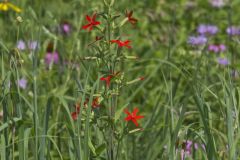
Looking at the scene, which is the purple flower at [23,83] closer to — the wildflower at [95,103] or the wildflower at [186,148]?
the wildflower at [186,148]

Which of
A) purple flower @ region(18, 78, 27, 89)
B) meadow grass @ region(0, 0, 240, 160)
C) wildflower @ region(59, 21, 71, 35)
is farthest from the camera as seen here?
wildflower @ region(59, 21, 71, 35)

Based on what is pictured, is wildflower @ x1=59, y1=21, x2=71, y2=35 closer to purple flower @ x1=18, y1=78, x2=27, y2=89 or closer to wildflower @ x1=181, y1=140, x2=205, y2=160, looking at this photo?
purple flower @ x1=18, y1=78, x2=27, y2=89

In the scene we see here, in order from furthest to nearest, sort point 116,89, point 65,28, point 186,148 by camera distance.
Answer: point 65,28 → point 186,148 → point 116,89

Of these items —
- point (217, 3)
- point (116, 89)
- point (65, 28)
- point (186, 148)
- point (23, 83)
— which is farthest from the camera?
point (217, 3)

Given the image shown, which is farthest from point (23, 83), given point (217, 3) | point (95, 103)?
point (217, 3)

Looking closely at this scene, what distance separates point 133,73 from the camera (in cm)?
380

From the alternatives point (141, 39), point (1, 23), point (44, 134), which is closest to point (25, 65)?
point (1, 23)

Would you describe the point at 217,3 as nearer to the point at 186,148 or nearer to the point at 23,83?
the point at 23,83

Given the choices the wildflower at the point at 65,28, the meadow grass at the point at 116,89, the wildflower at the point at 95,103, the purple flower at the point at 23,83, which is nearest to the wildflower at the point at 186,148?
the meadow grass at the point at 116,89

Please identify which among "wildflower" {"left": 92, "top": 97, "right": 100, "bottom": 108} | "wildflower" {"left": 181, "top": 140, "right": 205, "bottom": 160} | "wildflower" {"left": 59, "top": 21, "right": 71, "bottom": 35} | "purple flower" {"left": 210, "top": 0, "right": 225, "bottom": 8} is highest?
"purple flower" {"left": 210, "top": 0, "right": 225, "bottom": 8}

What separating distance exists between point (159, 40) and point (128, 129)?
9.43 feet

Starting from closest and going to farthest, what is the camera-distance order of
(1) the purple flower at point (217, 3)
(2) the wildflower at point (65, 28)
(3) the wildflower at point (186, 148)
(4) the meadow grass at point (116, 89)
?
(4) the meadow grass at point (116, 89) < (3) the wildflower at point (186, 148) < (2) the wildflower at point (65, 28) < (1) the purple flower at point (217, 3)

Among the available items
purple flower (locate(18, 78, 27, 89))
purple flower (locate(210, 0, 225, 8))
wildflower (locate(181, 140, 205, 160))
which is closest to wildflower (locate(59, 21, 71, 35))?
purple flower (locate(18, 78, 27, 89))

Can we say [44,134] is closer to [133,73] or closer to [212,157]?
[212,157]
